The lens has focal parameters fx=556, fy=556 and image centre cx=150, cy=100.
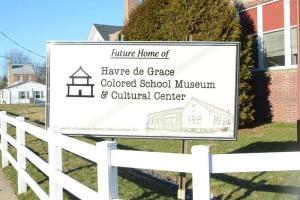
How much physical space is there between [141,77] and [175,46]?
0.62 metres

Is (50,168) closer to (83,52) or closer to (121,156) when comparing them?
(83,52)

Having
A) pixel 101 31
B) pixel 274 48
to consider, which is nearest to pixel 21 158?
pixel 274 48

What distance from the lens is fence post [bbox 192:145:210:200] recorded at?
3.96m

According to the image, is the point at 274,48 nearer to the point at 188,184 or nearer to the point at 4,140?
the point at 4,140

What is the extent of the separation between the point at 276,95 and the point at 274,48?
1.61 meters

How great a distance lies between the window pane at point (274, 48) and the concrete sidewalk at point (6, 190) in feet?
32.2

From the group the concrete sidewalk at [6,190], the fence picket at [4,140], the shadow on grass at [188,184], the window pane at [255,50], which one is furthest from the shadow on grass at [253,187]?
the window pane at [255,50]

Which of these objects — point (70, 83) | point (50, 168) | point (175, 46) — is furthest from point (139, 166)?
point (70, 83)

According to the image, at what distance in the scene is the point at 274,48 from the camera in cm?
1762

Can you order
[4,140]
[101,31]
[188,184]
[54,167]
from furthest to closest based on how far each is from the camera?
[101,31] → [4,140] → [188,184] → [54,167]

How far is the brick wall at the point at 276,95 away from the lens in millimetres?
16578

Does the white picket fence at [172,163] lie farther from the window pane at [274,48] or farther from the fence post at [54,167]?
the window pane at [274,48]

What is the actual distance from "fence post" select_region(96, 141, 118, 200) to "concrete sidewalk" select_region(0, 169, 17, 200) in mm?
4743

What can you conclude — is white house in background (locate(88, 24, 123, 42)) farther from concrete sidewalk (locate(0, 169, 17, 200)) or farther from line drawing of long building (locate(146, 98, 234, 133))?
line drawing of long building (locate(146, 98, 234, 133))
